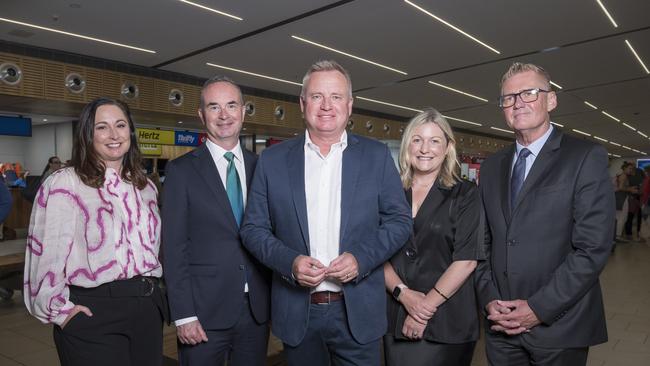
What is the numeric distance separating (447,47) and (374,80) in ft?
7.93

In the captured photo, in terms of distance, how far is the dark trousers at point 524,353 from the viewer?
1.78 metres

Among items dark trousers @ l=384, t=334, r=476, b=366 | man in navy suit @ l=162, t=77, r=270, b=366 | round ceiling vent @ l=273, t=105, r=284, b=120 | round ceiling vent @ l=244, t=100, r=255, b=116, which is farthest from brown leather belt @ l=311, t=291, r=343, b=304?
round ceiling vent @ l=273, t=105, r=284, b=120

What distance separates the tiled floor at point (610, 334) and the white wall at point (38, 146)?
1140 centimetres

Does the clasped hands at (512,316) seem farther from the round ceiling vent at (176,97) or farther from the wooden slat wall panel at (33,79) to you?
the round ceiling vent at (176,97)

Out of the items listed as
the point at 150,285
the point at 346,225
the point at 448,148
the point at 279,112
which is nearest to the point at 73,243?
the point at 150,285

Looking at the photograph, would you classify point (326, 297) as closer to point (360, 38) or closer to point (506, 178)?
point (506, 178)

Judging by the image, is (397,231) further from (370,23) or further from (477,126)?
(477,126)

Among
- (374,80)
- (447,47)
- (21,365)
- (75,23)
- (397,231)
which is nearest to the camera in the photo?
(397,231)

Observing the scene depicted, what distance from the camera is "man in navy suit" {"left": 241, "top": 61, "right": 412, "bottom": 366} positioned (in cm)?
167

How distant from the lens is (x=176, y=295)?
1.86m

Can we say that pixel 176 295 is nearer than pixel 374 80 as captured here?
Yes

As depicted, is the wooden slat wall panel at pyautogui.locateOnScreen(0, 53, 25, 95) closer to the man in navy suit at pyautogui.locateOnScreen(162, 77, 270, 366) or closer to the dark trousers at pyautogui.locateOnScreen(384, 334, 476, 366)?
the man in navy suit at pyautogui.locateOnScreen(162, 77, 270, 366)

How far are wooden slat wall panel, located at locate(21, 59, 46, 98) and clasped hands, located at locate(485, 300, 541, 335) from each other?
809cm

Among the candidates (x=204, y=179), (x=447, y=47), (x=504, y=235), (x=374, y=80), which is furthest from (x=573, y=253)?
(x=374, y=80)
